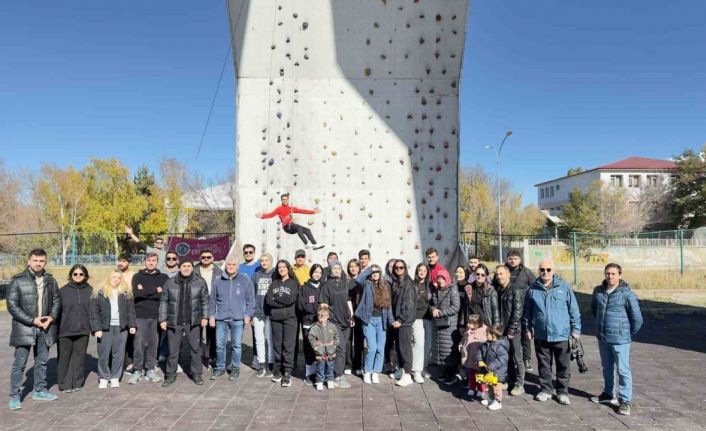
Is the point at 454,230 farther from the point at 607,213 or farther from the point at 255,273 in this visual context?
the point at 607,213

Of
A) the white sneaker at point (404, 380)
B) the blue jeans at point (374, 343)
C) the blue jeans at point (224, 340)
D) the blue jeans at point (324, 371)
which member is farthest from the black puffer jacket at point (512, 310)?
Result: the blue jeans at point (224, 340)

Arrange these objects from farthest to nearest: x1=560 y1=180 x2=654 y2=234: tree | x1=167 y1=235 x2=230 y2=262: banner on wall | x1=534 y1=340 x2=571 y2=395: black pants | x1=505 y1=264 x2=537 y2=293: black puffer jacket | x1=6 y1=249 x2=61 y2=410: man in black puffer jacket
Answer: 1. x1=560 y1=180 x2=654 y2=234: tree
2. x1=167 y1=235 x2=230 y2=262: banner on wall
3. x1=505 y1=264 x2=537 y2=293: black puffer jacket
4. x1=534 y1=340 x2=571 y2=395: black pants
5. x1=6 y1=249 x2=61 y2=410: man in black puffer jacket

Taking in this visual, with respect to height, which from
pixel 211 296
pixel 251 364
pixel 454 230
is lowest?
pixel 251 364

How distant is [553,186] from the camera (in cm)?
6178

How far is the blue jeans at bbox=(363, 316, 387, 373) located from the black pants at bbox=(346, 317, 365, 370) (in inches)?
14.7

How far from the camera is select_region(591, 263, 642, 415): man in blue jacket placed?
14.9 ft

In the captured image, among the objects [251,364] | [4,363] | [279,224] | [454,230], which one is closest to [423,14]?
[454,230]

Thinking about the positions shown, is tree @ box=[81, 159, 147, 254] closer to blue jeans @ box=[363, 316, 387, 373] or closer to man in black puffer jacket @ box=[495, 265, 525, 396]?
blue jeans @ box=[363, 316, 387, 373]

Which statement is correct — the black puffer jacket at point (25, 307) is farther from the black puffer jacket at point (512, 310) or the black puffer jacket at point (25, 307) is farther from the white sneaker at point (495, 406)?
the black puffer jacket at point (512, 310)

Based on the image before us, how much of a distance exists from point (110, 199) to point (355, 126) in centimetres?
3240

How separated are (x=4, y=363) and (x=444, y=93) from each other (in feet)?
26.4

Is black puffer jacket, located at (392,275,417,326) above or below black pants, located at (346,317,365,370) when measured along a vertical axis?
above

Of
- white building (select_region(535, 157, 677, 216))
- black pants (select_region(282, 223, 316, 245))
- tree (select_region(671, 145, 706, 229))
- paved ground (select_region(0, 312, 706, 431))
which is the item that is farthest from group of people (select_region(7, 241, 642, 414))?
white building (select_region(535, 157, 677, 216))

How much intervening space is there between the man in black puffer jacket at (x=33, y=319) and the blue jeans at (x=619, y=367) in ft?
19.3
